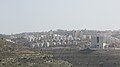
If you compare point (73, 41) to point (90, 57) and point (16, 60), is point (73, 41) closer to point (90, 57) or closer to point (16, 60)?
point (90, 57)

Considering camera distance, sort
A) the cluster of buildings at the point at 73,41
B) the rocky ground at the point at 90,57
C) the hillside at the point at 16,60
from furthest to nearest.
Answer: the cluster of buildings at the point at 73,41
the rocky ground at the point at 90,57
the hillside at the point at 16,60

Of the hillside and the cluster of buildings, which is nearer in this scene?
the hillside

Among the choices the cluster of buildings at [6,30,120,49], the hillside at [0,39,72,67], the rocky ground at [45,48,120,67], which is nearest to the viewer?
the hillside at [0,39,72,67]

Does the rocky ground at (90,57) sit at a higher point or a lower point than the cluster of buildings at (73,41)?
lower

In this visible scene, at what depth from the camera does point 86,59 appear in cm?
7969

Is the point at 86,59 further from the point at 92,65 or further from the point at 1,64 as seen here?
the point at 1,64

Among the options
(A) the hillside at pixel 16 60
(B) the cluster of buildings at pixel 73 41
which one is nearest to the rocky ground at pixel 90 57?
(B) the cluster of buildings at pixel 73 41

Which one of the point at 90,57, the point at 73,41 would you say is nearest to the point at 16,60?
the point at 90,57

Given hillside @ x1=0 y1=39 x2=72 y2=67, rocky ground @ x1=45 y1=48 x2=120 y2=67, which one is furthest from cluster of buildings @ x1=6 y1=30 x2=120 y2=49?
hillside @ x1=0 y1=39 x2=72 y2=67

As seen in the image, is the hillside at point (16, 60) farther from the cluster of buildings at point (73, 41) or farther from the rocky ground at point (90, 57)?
the cluster of buildings at point (73, 41)

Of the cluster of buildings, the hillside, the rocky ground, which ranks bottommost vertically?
the rocky ground

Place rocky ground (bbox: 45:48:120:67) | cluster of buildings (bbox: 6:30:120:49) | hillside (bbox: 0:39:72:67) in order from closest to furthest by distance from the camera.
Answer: hillside (bbox: 0:39:72:67) → rocky ground (bbox: 45:48:120:67) → cluster of buildings (bbox: 6:30:120:49)

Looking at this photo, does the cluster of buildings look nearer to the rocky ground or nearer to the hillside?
the rocky ground

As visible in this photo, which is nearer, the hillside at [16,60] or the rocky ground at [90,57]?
the hillside at [16,60]
